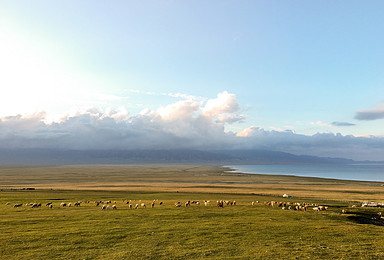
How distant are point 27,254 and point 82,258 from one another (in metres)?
4.59

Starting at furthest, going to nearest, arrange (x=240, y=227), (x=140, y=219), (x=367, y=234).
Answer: (x=140, y=219), (x=240, y=227), (x=367, y=234)

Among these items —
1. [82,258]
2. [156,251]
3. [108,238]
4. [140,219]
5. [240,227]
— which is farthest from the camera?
[140,219]

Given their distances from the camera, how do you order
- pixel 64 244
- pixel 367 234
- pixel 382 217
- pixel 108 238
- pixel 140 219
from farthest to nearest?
pixel 382 217 < pixel 140 219 < pixel 367 234 < pixel 108 238 < pixel 64 244

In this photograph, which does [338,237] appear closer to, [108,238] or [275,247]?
[275,247]

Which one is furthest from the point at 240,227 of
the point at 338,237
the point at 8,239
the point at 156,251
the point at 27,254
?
the point at 8,239

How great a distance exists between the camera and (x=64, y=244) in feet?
74.2

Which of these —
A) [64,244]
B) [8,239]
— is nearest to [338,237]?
[64,244]

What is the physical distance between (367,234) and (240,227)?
13183 millimetres

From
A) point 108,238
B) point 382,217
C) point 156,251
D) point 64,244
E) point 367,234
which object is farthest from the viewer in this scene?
point 382,217

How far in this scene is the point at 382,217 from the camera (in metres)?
39.0

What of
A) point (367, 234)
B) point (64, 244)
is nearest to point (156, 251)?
point (64, 244)

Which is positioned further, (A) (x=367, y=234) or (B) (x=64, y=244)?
(A) (x=367, y=234)

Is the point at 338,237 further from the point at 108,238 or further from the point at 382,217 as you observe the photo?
the point at 108,238

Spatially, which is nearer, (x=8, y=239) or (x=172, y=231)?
(x=8, y=239)
